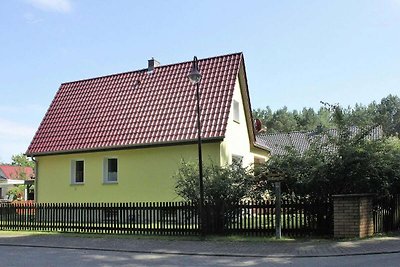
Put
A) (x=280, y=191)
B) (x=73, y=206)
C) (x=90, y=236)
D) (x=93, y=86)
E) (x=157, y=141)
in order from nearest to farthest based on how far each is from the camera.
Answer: (x=280, y=191) < (x=90, y=236) < (x=73, y=206) < (x=157, y=141) < (x=93, y=86)

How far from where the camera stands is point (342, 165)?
47.0 ft

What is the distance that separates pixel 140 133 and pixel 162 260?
11408mm

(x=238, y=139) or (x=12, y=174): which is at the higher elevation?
(x=238, y=139)

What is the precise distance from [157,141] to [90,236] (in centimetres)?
636

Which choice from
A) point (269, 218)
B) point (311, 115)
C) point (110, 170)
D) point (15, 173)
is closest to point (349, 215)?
point (269, 218)

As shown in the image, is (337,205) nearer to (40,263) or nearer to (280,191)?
(280,191)

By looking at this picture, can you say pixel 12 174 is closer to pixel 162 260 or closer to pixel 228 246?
pixel 228 246

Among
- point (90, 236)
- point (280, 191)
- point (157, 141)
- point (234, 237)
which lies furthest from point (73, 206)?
point (280, 191)

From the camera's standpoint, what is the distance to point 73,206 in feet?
59.0

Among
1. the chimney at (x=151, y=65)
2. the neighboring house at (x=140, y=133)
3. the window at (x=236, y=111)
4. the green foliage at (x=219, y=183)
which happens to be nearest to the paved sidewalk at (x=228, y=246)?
the green foliage at (x=219, y=183)

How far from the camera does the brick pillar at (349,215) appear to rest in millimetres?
13547

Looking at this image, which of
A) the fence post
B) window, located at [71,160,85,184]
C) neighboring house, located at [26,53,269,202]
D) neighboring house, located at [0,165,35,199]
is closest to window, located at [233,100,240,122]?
neighboring house, located at [26,53,269,202]

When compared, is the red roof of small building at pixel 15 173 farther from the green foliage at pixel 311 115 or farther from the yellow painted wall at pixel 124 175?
the green foliage at pixel 311 115

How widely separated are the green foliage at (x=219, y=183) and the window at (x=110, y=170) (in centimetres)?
745
